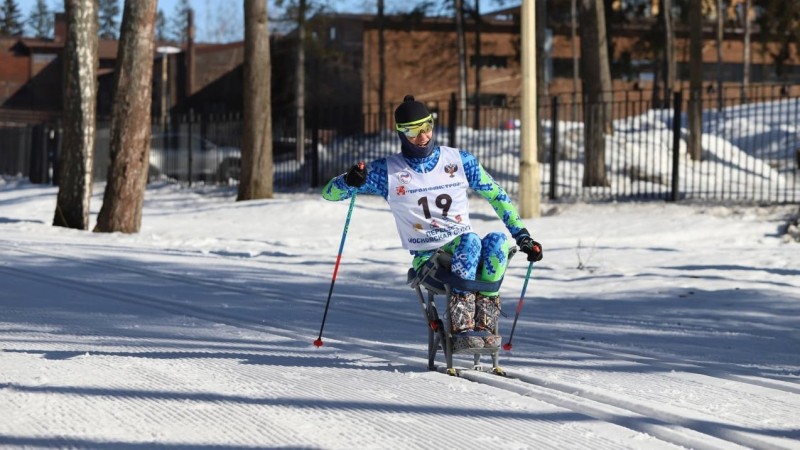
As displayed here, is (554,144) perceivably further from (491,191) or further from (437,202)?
(437,202)

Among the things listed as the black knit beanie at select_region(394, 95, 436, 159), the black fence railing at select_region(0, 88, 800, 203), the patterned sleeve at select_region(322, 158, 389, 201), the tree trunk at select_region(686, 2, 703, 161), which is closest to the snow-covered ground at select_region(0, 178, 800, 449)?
the patterned sleeve at select_region(322, 158, 389, 201)

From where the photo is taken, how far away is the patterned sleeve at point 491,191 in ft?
24.2

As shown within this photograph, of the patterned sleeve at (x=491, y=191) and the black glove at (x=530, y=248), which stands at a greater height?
the patterned sleeve at (x=491, y=191)

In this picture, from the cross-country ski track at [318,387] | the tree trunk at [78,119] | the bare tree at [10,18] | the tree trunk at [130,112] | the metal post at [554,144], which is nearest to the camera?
the cross-country ski track at [318,387]

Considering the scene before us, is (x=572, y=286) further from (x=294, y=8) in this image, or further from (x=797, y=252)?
→ (x=294, y=8)

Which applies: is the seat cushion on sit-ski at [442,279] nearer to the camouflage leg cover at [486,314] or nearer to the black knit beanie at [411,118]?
the camouflage leg cover at [486,314]

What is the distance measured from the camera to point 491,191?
7.50m

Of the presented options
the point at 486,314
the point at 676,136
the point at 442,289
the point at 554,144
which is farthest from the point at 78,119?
the point at 486,314

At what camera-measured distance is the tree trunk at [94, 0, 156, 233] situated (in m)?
18.8

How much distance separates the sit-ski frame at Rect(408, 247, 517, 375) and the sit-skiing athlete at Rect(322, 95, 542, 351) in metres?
0.04

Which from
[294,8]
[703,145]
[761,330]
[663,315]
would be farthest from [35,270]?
[294,8]

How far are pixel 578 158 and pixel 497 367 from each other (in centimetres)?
2413

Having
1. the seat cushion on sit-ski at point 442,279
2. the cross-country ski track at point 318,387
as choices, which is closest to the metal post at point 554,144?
the cross-country ski track at point 318,387

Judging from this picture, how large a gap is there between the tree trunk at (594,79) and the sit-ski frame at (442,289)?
18.1m
